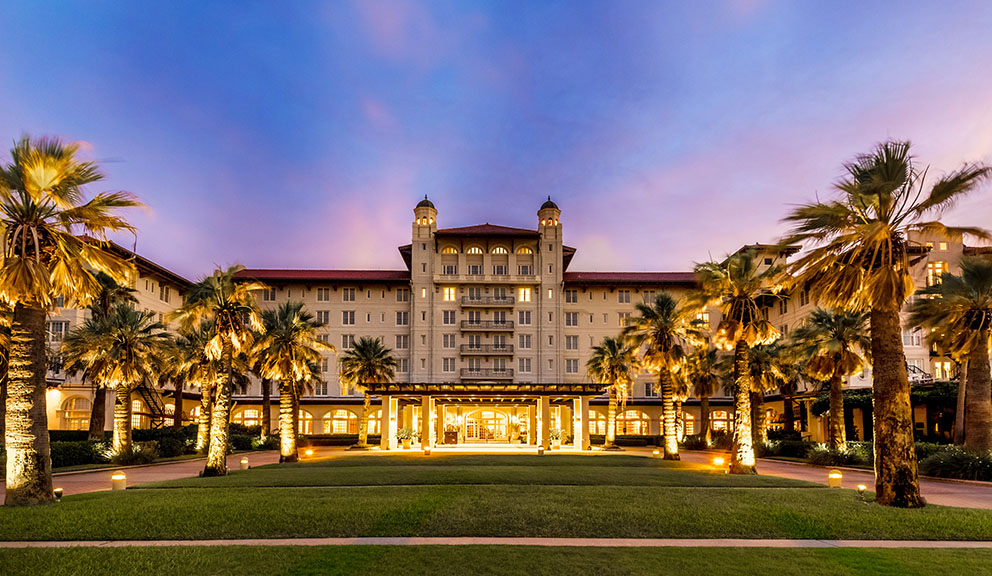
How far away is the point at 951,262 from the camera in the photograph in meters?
53.3

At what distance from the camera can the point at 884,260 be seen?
1728 cm

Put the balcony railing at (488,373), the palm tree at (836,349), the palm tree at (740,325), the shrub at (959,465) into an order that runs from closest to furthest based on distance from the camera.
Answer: the shrub at (959,465) < the palm tree at (740,325) < the palm tree at (836,349) < the balcony railing at (488,373)

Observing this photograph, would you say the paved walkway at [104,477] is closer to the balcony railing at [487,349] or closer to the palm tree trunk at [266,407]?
the palm tree trunk at [266,407]

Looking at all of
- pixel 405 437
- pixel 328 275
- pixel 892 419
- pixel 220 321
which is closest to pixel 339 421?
pixel 328 275

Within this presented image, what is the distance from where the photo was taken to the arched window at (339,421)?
248 feet

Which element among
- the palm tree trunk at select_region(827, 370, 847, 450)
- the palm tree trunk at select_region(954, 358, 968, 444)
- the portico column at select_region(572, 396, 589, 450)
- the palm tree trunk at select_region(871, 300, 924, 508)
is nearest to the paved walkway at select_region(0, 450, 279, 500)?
the palm tree trunk at select_region(871, 300, 924, 508)

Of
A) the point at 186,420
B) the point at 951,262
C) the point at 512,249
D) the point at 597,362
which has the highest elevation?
the point at 512,249

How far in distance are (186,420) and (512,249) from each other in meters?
36.5

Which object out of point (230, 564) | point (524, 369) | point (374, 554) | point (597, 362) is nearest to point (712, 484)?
point (374, 554)

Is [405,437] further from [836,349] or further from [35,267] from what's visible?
[35,267]

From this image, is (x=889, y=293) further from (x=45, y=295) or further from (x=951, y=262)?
(x=951, y=262)

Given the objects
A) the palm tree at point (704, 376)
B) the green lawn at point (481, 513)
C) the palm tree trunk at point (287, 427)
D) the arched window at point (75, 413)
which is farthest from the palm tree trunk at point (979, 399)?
the arched window at point (75, 413)

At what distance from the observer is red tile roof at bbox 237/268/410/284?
77.1m

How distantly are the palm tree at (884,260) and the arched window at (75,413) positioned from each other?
182 ft
